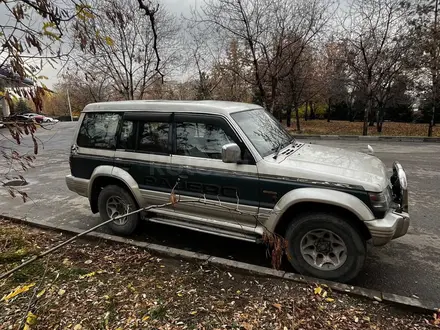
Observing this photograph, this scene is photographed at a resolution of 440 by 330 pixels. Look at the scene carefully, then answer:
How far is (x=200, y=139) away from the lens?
3.86m

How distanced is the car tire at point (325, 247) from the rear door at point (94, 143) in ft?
9.21

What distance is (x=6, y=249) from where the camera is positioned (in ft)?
12.6

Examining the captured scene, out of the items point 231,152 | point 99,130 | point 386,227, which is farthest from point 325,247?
point 99,130

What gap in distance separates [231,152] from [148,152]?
1411 millimetres

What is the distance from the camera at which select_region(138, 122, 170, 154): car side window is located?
159 inches

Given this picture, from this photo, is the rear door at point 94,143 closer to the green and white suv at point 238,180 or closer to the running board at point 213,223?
the green and white suv at point 238,180

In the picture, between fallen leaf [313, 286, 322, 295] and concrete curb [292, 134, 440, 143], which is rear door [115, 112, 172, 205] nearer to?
fallen leaf [313, 286, 322, 295]

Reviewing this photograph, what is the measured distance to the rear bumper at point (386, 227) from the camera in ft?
9.80

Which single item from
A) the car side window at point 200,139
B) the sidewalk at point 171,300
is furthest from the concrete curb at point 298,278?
the car side window at point 200,139

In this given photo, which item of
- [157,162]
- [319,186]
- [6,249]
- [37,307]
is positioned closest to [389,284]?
[319,186]

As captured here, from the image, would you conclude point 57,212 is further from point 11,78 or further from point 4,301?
point 11,78

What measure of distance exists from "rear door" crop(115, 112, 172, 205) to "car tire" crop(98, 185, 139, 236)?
338 mm

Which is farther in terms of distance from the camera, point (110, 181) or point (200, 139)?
point (110, 181)

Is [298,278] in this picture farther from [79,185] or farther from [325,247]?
[79,185]
